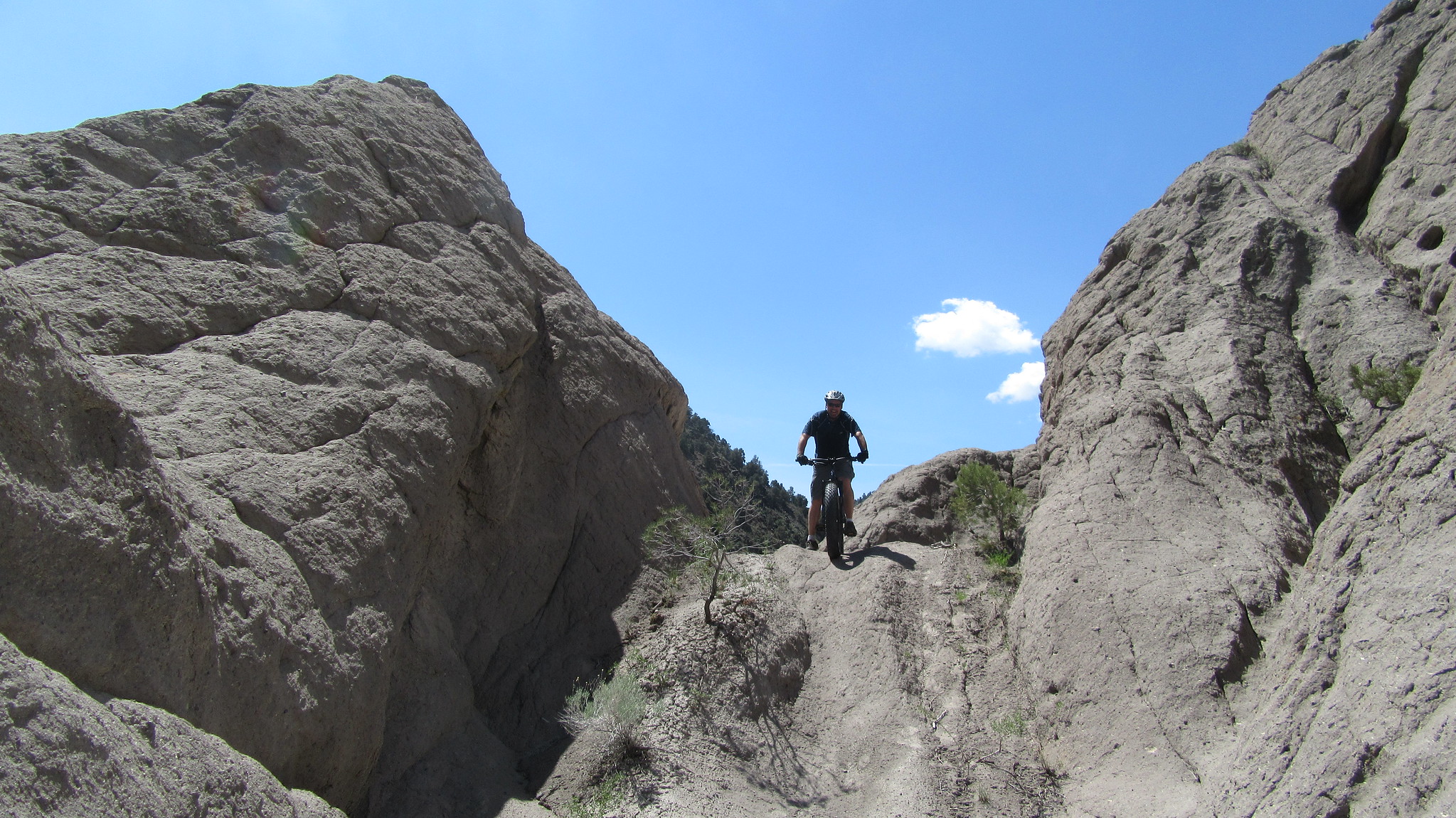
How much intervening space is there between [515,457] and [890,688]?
3785 mm

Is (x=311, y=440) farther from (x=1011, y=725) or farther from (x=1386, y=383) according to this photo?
(x=1386, y=383)

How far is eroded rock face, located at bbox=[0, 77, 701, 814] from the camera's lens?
11.9ft

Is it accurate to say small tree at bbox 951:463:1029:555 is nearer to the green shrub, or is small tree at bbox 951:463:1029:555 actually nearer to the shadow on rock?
the shadow on rock

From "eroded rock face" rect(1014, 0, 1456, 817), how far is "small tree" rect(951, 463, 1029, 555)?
0.42 meters

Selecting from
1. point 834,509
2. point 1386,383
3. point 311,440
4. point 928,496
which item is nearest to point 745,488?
point 834,509

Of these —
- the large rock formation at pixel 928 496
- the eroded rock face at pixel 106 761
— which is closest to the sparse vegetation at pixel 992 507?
the large rock formation at pixel 928 496

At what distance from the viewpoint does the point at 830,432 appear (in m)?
9.05

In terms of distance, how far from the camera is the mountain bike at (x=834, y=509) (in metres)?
8.65

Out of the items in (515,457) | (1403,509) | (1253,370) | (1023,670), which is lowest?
(1023,670)

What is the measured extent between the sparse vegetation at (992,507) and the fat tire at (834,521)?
4.16ft

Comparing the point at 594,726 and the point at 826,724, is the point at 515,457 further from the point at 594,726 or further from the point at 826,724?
the point at 826,724

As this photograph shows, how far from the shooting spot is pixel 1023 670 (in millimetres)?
6574

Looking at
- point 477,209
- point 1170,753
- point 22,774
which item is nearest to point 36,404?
point 22,774

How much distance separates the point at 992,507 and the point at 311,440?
6.18 m
